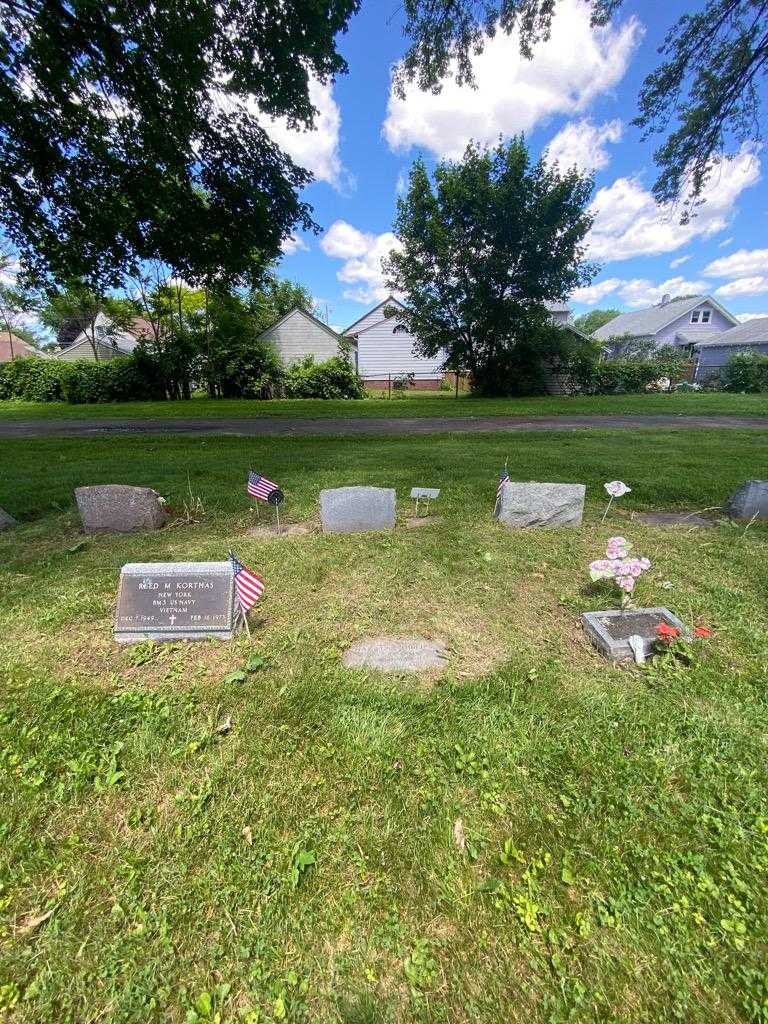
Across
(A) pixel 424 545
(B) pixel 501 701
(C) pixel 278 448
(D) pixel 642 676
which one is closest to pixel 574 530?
(A) pixel 424 545

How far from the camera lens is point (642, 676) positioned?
2.48 metres

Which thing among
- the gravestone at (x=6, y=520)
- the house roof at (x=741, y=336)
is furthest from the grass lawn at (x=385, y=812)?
the house roof at (x=741, y=336)

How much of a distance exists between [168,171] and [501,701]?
34.3 feet

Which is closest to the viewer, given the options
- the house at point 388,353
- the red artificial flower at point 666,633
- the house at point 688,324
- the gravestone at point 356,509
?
the red artificial flower at point 666,633

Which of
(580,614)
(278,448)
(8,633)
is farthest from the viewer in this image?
(278,448)

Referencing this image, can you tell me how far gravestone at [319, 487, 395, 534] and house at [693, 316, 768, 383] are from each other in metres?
36.3

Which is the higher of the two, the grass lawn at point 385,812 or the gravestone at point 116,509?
the gravestone at point 116,509

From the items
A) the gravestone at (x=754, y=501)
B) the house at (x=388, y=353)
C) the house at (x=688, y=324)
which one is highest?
the house at (x=688, y=324)

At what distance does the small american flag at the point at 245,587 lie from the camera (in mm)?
2754

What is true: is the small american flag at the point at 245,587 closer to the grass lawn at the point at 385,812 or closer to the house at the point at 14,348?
the grass lawn at the point at 385,812

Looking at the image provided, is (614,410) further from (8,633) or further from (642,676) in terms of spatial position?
(8,633)

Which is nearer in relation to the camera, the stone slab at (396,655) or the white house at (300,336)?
the stone slab at (396,655)

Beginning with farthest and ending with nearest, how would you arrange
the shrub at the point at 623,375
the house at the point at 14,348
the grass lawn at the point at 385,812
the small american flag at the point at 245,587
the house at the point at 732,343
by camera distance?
the house at the point at 14,348, the house at the point at 732,343, the shrub at the point at 623,375, the small american flag at the point at 245,587, the grass lawn at the point at 385,812

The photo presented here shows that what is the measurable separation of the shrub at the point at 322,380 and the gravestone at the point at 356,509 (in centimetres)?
1816
